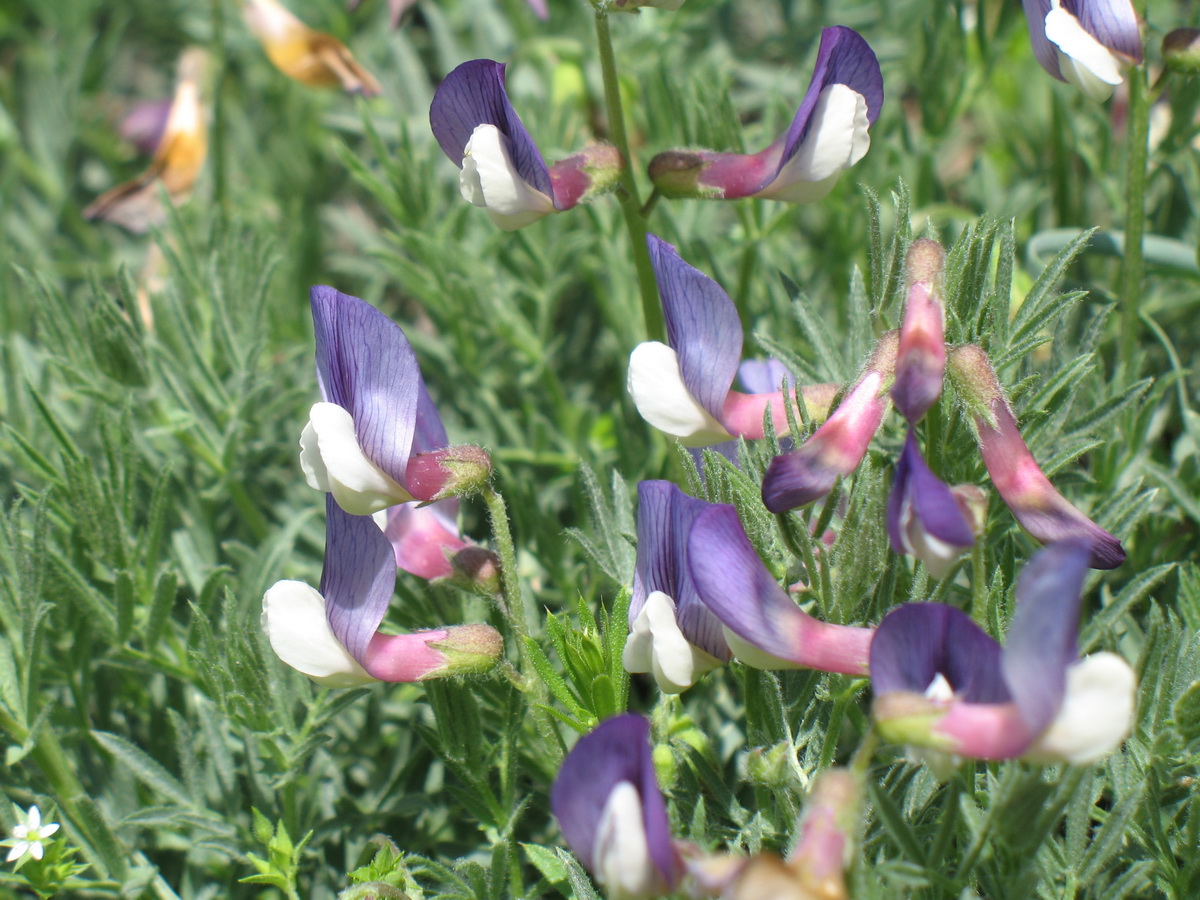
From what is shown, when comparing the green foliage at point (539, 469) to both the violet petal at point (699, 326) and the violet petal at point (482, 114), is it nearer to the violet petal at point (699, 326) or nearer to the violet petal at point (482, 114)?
the violet petal at point (699, 326)

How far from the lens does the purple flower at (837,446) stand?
120 centimetres

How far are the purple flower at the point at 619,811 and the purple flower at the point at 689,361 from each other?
18.6 inches

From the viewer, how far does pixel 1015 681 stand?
0.96 meters

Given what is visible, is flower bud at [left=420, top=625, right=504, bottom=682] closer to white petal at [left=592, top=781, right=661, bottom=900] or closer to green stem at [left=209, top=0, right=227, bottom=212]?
white petal at [left=592, top=781, right=661, bottom=900]

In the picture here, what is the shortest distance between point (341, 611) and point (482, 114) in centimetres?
70

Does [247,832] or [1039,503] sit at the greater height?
[1039,503]

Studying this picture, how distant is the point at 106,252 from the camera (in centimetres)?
340

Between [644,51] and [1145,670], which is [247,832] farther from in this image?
[644,51]

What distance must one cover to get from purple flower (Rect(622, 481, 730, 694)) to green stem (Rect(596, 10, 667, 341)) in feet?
1.42

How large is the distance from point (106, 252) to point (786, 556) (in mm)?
2743

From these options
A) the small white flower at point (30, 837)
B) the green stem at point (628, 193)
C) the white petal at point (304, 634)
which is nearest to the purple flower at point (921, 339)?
the green stem at point (628, 193)

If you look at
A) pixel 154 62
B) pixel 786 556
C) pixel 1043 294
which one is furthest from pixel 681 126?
pixel 154 62

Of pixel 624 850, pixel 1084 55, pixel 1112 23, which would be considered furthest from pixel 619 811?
pixel 1112 23

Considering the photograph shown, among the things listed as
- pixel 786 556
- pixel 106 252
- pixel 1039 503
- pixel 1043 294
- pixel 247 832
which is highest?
pixel 1043 294
